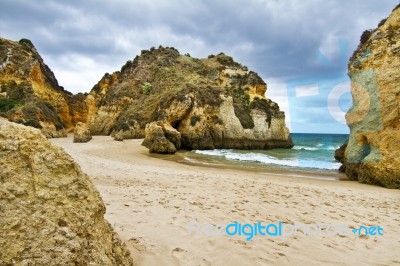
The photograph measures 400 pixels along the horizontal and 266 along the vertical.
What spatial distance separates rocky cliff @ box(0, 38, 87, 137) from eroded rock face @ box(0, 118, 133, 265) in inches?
1092

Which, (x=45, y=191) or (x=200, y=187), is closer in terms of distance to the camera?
(x=45, y=191)

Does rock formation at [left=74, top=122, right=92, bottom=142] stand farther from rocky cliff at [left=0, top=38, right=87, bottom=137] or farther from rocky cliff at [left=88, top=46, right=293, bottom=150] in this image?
rocky cliff at [left=0, top=38, right=87, bottom=137]

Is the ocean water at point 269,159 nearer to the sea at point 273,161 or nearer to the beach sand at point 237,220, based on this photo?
the sea at point 273,161

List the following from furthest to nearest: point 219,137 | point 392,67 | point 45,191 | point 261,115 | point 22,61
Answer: point 22,61 < point 261,115 < point 219,137 < point 392,67 < point 45,191

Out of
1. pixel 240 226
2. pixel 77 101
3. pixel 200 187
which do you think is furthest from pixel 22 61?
pixel 240 226

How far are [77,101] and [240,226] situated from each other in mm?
51331

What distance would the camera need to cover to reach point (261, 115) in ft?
111

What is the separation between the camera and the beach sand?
3.42m

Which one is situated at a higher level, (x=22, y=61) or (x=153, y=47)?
(x=153, y=47)

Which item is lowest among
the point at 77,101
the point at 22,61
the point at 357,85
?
the point at 357,85

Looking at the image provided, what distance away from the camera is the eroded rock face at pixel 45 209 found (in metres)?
1.94

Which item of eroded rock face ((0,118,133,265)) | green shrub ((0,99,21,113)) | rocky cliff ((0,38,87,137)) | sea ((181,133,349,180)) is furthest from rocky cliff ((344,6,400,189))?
green shrub ((0,99,21,113))

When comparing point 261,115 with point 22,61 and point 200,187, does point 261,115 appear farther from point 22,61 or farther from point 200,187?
point 22,61

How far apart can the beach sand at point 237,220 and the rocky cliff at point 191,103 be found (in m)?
13.9
